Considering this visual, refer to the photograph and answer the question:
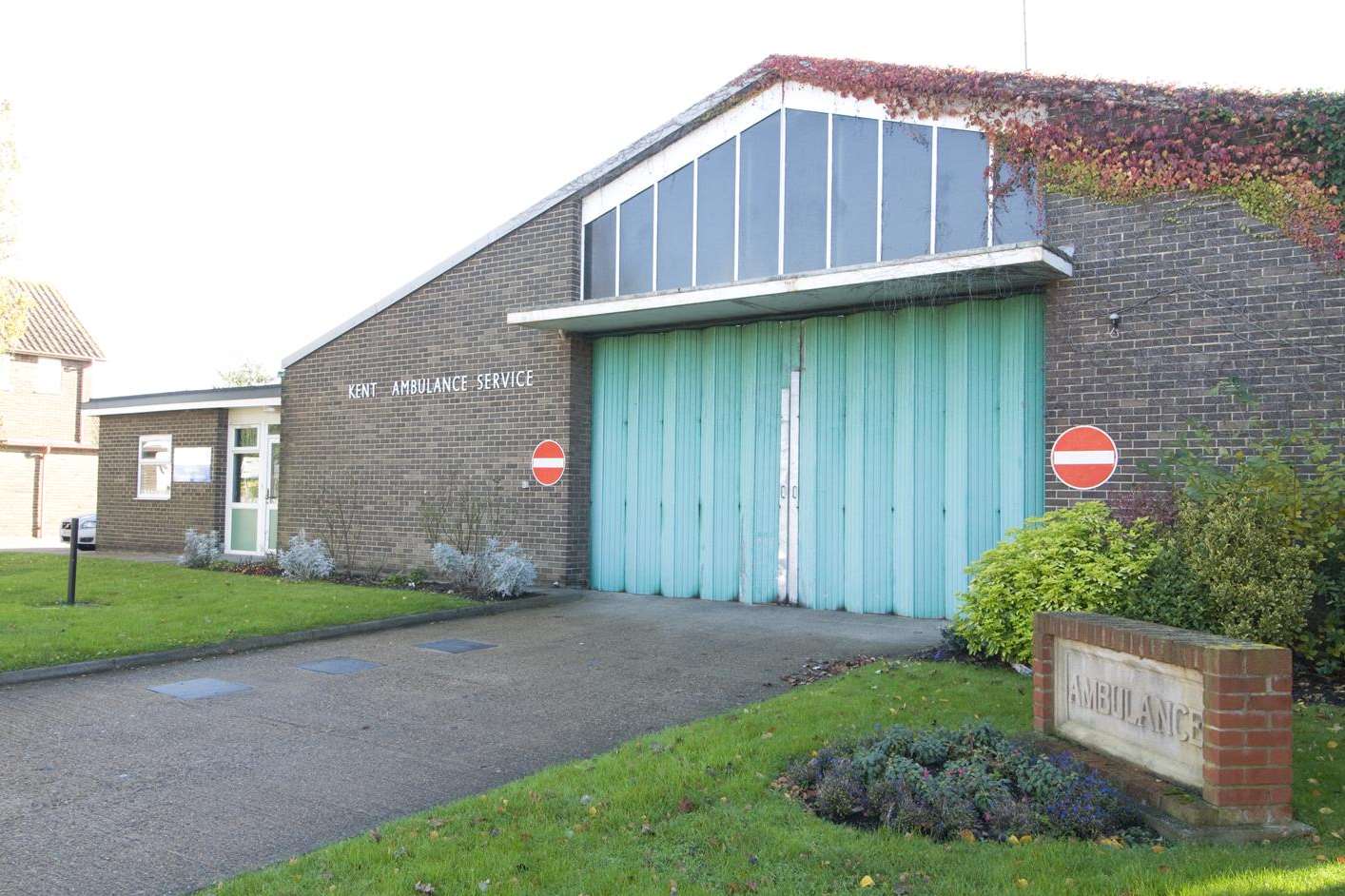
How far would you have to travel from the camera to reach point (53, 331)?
3594 cm

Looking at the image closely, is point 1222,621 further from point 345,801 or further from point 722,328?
point 722,328

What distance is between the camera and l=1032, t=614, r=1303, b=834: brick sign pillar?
465 centimetres

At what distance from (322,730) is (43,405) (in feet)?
112

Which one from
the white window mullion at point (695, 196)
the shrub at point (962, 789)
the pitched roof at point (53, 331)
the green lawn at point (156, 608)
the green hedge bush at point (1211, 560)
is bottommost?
the shrub at point (962, 789)

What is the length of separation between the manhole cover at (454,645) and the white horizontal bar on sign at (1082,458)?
620 centimetres

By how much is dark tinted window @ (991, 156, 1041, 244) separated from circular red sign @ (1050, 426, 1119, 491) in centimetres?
215

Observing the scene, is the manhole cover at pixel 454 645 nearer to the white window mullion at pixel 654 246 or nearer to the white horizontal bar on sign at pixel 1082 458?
the white window mullion at pixel 654 246

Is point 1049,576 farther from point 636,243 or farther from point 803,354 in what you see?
point 636,243

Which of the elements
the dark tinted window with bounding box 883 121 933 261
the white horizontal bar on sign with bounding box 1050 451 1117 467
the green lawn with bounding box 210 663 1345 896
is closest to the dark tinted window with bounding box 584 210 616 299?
the dark tinted window with bounding box 883 121 933 261

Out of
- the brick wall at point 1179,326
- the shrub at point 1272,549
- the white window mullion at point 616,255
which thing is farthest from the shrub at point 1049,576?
the white window mullion at point 616,255

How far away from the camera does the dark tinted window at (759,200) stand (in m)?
12.8

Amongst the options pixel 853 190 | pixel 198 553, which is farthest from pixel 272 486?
pixel 853 190

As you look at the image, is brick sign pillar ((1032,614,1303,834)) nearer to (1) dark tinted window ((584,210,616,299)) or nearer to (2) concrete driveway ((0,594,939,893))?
(2) concrete driveway ((0,594,939,893))

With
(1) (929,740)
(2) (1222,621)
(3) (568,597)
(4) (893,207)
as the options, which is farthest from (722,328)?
(1) (929,740)
